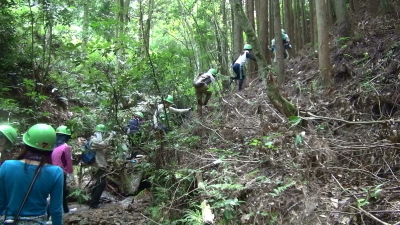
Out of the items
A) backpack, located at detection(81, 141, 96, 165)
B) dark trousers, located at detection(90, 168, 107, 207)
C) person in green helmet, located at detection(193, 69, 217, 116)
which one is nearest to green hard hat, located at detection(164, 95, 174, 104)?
person in green helmet, located at detection(193, 69, 217, 116)

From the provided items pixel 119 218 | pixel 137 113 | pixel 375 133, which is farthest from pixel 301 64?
pixel 119 218

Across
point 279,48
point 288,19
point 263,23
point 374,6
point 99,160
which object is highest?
point 288,19

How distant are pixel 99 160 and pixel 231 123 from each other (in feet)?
8.41

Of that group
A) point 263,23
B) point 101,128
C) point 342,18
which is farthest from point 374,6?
point 101,128

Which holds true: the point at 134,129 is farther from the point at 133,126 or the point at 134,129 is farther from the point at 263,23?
the point at 263,23

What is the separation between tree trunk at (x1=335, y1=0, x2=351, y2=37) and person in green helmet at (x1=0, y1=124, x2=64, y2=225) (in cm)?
947

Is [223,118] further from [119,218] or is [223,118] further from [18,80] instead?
[18,80]

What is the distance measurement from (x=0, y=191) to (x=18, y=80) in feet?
26.4

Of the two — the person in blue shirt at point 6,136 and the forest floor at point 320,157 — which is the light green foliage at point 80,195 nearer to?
the forest floor at point 320,157

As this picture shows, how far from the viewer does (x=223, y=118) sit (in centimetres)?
808

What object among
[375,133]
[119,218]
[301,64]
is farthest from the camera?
[301,64]

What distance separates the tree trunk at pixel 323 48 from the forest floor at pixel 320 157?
269mm

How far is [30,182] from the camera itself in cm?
291

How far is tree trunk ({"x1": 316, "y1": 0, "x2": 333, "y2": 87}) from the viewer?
25.4ft
